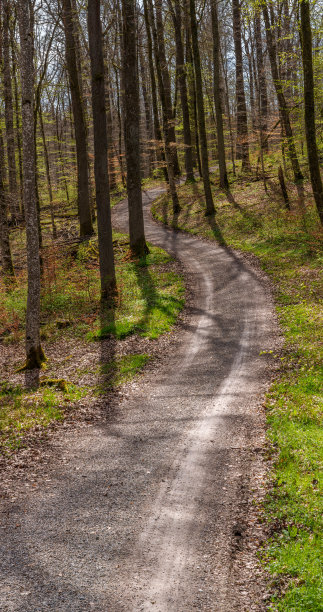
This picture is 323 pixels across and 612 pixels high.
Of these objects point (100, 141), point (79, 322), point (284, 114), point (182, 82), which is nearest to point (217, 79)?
point (284, 114)

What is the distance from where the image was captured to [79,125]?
22.3 meters

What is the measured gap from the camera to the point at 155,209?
106ft

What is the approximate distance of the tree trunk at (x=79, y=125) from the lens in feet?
69.3

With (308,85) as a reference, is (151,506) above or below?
below

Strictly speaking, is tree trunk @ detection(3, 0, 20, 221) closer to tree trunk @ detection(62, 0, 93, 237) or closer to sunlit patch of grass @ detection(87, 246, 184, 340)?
tree trunk @ detection(62, 0, 93, 237)

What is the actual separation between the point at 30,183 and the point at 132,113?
30.7 ft

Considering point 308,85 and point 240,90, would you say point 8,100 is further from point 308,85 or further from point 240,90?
point 240,90

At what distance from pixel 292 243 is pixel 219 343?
354 inches

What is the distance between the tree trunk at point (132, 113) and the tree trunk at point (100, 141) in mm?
3705

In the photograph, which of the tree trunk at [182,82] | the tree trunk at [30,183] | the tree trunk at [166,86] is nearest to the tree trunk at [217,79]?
the tree trunk at [182,82]

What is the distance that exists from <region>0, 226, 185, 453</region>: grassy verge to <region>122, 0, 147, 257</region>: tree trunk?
2.09 meters

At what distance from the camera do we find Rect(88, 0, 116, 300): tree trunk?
13953 millimetres

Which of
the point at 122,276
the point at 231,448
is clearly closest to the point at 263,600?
the point at 231,448

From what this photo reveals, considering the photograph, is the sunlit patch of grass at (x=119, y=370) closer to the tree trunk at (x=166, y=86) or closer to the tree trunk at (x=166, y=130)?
the tree trunk at (x=166, y=130)
